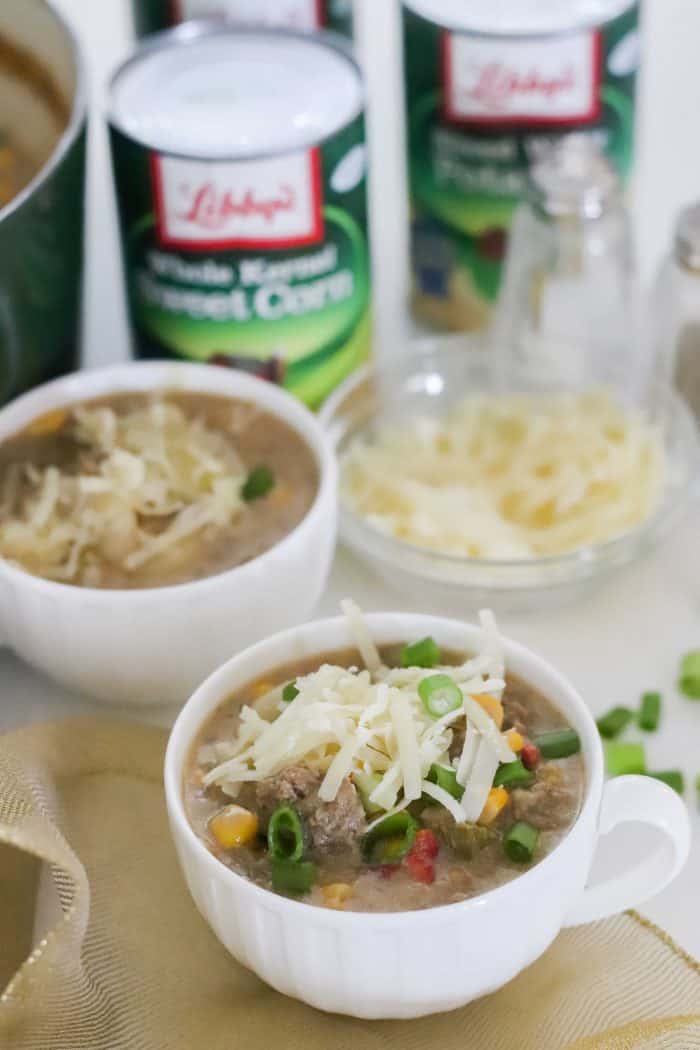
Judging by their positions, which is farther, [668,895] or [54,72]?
[54,72]

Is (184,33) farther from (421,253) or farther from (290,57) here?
(421,253)

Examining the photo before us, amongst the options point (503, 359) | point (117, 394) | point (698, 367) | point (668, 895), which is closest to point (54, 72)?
point (117, 394)

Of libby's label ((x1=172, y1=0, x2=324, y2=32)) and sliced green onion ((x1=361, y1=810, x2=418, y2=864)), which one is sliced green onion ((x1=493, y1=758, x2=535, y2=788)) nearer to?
sliced green onion ((x1=361, y1=810, x2=418, y2=864))

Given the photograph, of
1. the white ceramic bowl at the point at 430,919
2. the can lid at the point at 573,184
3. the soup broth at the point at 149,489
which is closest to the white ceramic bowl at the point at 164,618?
the soup broth at the point at 149,489

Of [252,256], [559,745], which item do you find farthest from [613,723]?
[252,256]

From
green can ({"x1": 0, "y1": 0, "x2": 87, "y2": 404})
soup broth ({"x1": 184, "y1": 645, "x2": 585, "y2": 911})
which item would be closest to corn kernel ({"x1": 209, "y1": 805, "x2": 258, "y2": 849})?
soup broth ({"x1": 184, "y1": 645, "x2": 585, "y2": 911})

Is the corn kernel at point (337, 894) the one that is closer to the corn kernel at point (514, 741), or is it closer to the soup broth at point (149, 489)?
the corn kernel at point (514, 741)
